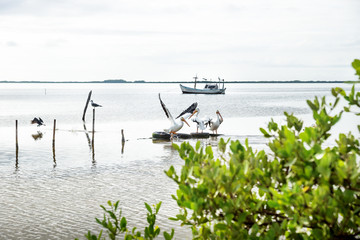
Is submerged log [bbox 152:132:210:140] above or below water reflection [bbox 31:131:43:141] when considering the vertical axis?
above

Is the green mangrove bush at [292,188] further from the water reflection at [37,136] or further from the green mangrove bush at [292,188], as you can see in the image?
the water reflection at [37,136]

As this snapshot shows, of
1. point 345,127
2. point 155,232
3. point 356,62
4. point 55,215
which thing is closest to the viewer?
point 356,62

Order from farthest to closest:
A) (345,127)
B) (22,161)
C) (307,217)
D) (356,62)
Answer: (345,127)
(22,161)
(356,62)
(307,217)

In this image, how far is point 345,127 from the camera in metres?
39.1

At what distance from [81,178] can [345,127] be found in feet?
89.1

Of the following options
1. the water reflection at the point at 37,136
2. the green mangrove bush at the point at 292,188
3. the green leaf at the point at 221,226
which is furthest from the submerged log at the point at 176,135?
the green leaf at the point at 221,226

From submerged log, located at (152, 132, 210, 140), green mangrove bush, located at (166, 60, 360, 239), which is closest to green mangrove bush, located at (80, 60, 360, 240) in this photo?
green mangrove bush, located at (166, 60, 360, 239)

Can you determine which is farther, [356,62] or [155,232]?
[155,232]

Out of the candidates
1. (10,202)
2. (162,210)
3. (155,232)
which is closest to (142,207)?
(162,210)

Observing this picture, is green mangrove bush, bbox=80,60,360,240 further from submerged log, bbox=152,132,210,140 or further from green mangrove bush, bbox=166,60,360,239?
submerged log, bbox=152,132,210,140

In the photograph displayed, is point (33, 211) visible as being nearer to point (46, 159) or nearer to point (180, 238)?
point (180, 238)

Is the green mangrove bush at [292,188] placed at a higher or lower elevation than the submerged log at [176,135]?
higher

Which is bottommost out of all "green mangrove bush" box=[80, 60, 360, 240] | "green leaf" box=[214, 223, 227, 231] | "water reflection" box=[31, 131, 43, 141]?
"water reflection" box=[31, 131, 43, 141]

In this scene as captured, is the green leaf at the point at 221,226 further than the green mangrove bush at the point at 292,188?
Yes
